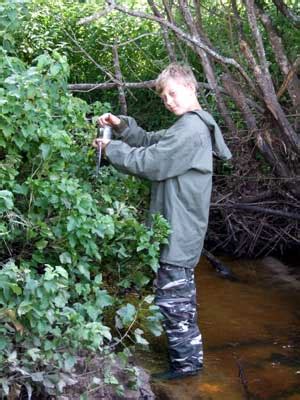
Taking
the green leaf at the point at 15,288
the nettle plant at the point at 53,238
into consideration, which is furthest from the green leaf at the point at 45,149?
the green leaf at the point at 15,288

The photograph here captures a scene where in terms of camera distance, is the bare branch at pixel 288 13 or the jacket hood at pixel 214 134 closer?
the jacket hood at pixel 214 134

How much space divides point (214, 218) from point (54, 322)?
4.34 meters

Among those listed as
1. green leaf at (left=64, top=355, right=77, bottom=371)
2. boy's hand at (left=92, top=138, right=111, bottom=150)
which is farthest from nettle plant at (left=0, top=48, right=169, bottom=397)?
boy's hand at (left=92, top=138, right=111, bottom=150)

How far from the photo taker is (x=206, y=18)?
7.59 m

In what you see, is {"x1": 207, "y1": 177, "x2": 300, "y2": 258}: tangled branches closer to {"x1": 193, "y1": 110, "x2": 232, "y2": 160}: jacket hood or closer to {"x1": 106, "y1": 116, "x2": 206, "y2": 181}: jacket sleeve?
{"x1": 193, "y1": 110, "x2": 232, "y2": 160}: jacket hood

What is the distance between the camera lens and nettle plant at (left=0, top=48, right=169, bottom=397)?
360cm

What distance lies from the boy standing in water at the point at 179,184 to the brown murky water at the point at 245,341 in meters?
0.20

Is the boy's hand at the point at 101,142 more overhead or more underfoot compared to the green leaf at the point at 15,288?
more overhead

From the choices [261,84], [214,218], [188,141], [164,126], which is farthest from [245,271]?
[188,141]

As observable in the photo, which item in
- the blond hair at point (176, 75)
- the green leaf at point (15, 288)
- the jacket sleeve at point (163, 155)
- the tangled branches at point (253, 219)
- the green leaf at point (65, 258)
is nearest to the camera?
the green leaf at point (15, 288)

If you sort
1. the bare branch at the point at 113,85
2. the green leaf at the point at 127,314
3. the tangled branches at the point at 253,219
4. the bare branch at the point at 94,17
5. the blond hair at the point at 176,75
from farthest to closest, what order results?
the tangled branches at the point at 253,219 → the bare branch at the point at 113,85 → the bare branch at the point at 94,17 → the blond hair at the point at 176,75 → the green leaf at the point at 127,314

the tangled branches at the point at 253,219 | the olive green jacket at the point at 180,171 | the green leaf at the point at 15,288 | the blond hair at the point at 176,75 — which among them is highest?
the blond hair at the point at 176,75

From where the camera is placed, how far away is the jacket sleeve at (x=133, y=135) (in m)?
Answer: 4.82

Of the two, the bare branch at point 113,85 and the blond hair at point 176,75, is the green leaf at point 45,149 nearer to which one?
the blond hair at point 176,75
